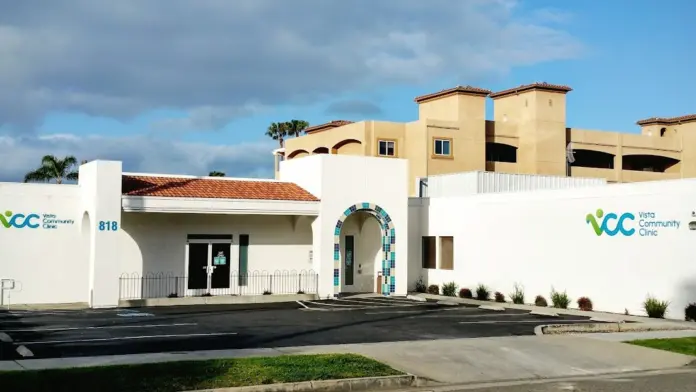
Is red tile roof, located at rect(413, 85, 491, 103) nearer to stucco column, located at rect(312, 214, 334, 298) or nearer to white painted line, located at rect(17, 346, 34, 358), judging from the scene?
stucco column, located at rect(312, 214, 334, 298)

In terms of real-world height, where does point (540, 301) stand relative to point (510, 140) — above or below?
below

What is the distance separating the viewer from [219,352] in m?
15.9

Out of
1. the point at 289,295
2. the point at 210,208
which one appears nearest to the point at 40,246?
the point at 210,208

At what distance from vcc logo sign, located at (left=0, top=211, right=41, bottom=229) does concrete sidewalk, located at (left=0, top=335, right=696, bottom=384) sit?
44.9 feet

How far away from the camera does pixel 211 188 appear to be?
29.6 m

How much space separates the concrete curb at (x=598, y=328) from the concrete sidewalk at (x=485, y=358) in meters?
1.79

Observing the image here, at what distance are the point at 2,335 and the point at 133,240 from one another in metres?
11.0

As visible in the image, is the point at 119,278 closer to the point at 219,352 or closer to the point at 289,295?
the point at 289,295

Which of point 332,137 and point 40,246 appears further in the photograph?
point 332,137

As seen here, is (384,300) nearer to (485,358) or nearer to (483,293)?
(483,293)

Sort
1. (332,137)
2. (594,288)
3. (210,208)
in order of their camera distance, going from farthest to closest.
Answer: (332,137)
(210,208)
(594,288)

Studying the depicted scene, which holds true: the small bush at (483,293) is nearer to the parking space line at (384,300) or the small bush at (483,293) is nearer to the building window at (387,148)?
the parking space line at (384,300)

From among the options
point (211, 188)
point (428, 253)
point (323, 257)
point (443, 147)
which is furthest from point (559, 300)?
A: point (443, 147)

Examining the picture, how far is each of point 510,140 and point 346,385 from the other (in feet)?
146
